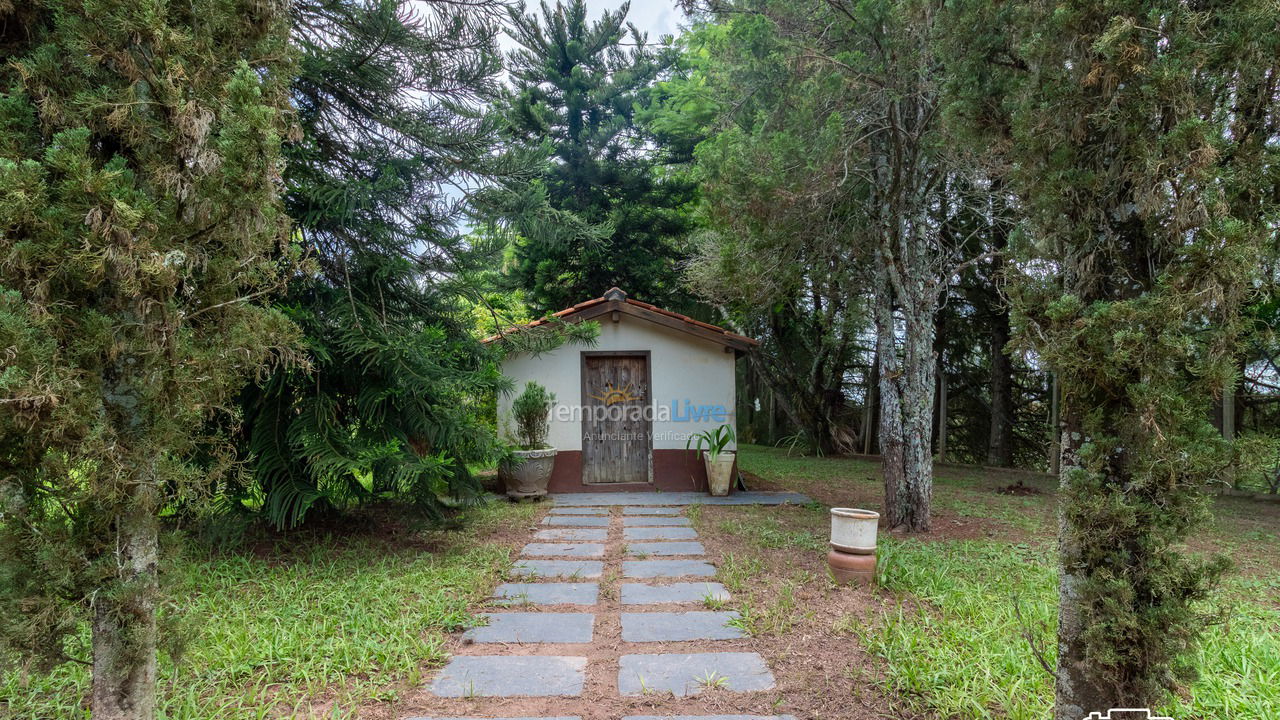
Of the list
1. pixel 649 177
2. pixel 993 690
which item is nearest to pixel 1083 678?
pixel 993 690

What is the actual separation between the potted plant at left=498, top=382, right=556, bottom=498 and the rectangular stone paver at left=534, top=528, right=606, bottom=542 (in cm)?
132

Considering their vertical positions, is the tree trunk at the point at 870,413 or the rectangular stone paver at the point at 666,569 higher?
the tree trunk at the point at 870,413

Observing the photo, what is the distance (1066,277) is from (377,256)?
4401 mm

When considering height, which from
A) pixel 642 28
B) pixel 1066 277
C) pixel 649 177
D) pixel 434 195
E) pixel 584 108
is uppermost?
pixel 642 28

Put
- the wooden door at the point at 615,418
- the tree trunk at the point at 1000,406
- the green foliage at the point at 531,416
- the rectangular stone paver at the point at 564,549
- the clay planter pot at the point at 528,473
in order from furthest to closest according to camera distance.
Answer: the tree trunk at the point at 1000,406
the wooden door at the point at 615,418
the green foliage at the point at 531,416
the clay planter pot at the point at 528,473
the rectangular stone paver at the point at 564,549

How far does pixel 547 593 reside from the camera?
3836 mm

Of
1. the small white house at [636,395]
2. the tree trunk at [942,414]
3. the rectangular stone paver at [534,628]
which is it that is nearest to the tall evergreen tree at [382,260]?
the rectangular stone paver at [534,628]

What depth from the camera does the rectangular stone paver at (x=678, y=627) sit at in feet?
10.2

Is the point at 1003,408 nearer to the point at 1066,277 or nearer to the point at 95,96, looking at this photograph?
the point at 1066,277

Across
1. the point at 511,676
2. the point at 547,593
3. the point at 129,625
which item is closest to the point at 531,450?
the point at 547,593

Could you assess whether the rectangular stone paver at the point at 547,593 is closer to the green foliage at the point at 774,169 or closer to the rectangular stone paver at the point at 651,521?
the rectangular stone paver at the point at 651,521

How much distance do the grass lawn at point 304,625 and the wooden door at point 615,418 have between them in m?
2.98

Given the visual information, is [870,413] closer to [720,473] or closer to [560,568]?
[720,473]

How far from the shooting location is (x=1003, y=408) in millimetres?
10602
